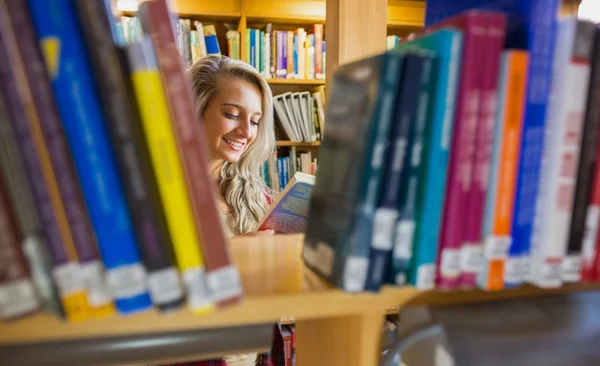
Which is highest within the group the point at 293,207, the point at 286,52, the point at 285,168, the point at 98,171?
the point at 286,52

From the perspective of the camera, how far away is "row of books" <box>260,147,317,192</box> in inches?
108

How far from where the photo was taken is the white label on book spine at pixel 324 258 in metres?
0.51

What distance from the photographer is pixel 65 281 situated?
0.39 metres

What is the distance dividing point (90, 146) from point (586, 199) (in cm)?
55

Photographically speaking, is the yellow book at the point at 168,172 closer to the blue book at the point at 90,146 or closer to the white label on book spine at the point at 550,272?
the blue book at the point at 90,146

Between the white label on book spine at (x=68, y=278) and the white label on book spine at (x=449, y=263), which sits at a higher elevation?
the white label on book spine at (x=68, y=278)

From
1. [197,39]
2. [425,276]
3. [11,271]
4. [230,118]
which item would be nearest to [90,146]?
[11,271]

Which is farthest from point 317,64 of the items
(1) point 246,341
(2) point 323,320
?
(1) point 246,341

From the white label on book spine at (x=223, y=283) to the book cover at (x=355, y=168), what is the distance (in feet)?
0.40

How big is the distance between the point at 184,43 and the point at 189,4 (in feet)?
0.85

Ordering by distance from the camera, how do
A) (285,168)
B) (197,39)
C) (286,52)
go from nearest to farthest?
(197,39) < (286,52) < (285,168)

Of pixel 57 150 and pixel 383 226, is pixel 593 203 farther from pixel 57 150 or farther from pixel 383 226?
pixel 57 150

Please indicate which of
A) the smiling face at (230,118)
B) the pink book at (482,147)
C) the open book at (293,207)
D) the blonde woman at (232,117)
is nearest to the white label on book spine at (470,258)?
the pink book at (482,147)

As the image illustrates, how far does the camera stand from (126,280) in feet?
1.32
